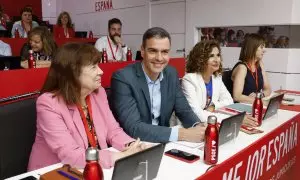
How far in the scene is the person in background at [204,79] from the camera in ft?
8.12

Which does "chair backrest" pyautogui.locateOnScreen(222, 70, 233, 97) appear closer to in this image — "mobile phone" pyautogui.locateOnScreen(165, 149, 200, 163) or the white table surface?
the white table surface

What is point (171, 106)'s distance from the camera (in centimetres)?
222

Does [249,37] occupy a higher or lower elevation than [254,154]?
higher

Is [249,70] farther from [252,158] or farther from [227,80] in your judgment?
[252,158]

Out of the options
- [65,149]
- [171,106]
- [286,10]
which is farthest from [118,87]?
[286,10]

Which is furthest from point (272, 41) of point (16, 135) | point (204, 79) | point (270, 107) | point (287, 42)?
point (16, 135)

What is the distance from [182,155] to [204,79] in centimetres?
126

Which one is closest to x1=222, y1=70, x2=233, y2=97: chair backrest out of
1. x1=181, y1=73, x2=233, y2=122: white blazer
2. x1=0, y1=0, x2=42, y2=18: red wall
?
x1=181, y1=73, x2=233, y2=122: white blazer

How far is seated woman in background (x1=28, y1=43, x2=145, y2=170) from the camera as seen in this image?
4.81ft

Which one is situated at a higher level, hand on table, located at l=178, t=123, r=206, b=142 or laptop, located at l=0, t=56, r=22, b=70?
laptop, located at l=0, t=56, r=22, b=70

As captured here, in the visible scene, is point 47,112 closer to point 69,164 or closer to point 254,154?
point 69,164

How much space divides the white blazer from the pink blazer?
2.61 ft

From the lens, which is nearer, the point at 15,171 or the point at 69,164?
the point at 69,164

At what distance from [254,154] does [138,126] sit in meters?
0.68
